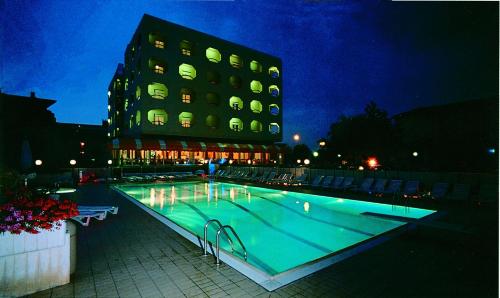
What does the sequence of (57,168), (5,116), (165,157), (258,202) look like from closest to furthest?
(258,202) → (5,116) → (57,168) → (165,157)

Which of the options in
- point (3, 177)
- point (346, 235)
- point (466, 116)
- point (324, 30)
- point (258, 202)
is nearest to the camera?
point (3, 177)

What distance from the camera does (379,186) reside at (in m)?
13.6

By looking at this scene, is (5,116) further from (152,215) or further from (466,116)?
(466,116)

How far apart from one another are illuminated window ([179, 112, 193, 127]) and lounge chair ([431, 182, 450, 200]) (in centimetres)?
2913

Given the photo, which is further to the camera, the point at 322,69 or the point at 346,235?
the point at 322,69

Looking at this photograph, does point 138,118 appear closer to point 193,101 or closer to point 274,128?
point 193,101

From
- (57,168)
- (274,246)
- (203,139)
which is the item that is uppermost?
(203,139)

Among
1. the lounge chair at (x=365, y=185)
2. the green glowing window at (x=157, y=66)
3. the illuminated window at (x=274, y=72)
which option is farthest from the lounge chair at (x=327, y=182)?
the illuminated window at (x=274, y=72)

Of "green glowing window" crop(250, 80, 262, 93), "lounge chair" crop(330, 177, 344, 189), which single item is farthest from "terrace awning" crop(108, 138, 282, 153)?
"lounge chair" crop(330, 177, 344, 189)

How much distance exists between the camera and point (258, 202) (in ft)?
46.7

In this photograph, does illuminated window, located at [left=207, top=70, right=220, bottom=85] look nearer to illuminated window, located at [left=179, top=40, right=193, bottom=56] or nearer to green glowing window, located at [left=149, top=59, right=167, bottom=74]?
illuminated window, located at [left=179, top=40, right=193, bottom=56]

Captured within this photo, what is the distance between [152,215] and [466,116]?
28.4 m

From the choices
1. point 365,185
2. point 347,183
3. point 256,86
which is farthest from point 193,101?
point 365,185

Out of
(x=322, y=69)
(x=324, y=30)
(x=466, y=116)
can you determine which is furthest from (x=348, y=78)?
(x=466, y=116)
